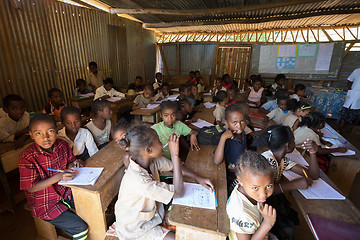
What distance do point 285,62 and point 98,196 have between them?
8.83 m

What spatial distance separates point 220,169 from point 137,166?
29.6 inches

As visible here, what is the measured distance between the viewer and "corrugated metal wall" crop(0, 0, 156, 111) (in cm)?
371

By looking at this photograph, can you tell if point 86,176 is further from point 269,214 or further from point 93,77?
point 93,77

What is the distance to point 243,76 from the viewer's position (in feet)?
28.5

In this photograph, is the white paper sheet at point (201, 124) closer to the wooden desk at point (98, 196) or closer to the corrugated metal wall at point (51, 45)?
the wooden desk at point (98, 196)

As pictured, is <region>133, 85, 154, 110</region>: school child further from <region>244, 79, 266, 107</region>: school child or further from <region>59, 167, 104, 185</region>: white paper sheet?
<region>59, 167, 104, 185</region>: white paper sheet

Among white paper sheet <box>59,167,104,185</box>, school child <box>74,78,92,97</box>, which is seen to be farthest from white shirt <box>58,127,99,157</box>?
school child <box>74,78,92,97</box>

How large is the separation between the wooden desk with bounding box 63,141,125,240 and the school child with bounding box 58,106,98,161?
0.39m

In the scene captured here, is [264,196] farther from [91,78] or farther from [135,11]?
[135,11]

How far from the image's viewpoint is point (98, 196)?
1.39m

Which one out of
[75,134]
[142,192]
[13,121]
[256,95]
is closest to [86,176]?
[142,192]

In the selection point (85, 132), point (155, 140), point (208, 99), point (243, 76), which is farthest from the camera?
point (243, 76)

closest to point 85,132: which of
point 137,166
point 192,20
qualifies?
point 137,166

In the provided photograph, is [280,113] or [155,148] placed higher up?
[155,148]
